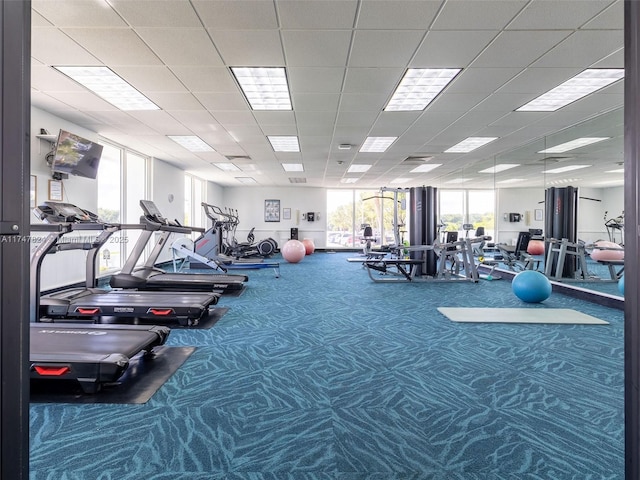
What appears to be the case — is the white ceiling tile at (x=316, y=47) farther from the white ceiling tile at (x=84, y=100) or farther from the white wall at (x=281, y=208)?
the white wall at (x=281, y=208)

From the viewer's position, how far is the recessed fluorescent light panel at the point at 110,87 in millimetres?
3846

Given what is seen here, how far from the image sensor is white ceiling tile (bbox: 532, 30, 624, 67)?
10.4ft

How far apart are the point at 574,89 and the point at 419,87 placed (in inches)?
82.2

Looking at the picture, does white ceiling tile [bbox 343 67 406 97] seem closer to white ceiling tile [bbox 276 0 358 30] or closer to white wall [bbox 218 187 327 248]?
white ceiling tile [bbox 276 0 358 30]

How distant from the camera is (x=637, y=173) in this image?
83cm

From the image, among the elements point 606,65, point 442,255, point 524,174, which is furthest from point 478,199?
point 606,65

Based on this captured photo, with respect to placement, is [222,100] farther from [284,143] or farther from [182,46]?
[284,143]

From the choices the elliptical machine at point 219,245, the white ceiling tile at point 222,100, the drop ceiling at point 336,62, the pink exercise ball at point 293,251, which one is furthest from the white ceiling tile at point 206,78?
the pink exercise ball at point 293,251

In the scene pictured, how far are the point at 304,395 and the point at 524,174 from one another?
882 centimetres

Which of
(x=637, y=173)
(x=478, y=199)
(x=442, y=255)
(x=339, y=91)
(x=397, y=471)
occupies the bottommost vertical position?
(x=397, y=471)

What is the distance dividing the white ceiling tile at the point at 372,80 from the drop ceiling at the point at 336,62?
23 millimetres

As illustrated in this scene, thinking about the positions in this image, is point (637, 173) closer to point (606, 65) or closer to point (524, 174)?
point (606, 65)

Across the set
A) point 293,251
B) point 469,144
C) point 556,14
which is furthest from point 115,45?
point 293,251

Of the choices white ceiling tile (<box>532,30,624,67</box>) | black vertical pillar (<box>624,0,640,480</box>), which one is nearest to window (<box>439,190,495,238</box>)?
white ceiling tile (<box>532,30,624,67</box>)
